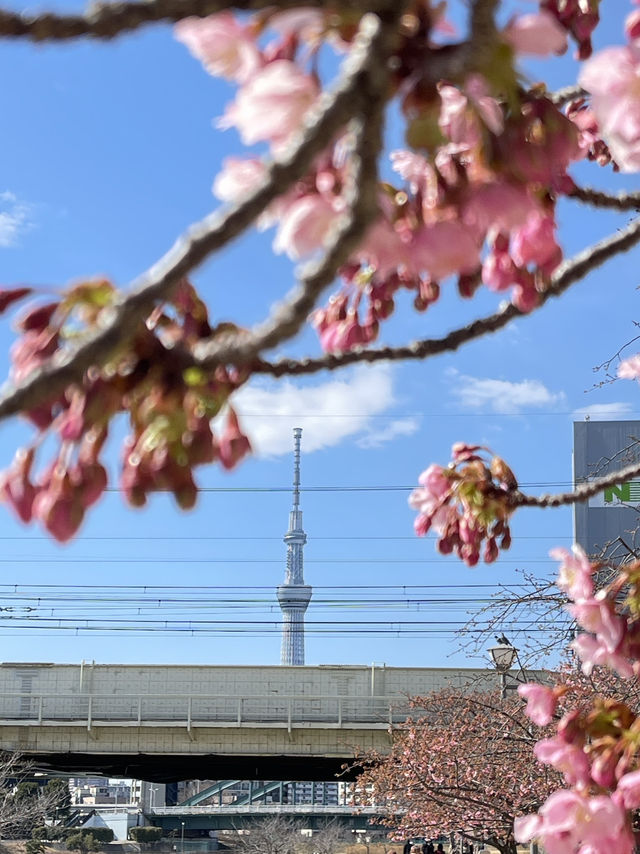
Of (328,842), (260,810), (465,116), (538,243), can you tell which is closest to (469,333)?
(538,243)

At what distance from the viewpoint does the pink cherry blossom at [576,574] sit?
2105 mm

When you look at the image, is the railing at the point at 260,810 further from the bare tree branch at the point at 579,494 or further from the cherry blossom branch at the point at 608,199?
the cherry blossom branch at the point at 608,199

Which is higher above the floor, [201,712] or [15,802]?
[201,712]

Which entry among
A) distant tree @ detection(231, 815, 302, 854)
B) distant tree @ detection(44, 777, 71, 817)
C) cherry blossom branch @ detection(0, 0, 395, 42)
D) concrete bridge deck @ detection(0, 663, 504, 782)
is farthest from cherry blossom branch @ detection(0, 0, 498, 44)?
distant tree @ detection(231, 815, 302, 854)

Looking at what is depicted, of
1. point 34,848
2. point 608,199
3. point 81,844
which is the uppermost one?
point 608,199

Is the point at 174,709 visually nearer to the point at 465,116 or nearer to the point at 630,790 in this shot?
the point at 630,790

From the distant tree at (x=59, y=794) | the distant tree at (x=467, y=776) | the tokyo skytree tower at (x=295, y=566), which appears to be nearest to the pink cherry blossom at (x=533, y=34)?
the distant tree at (x=467, y=776)

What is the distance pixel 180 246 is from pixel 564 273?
95cm

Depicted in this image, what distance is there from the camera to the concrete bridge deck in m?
22.3

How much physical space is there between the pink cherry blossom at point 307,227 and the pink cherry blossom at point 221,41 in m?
0.16

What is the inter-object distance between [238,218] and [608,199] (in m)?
1.40

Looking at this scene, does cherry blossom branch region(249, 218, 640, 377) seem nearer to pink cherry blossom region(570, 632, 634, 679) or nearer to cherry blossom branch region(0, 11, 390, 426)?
cherry blossom branch region(0, 11, 390, 426)

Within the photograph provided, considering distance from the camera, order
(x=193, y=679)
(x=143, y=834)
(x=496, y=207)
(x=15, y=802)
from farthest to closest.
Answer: (x=143, y=834) < (x=15, y=802) < (x=193, y=679) < (x=496, y=207)

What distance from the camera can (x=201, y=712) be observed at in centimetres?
2303
